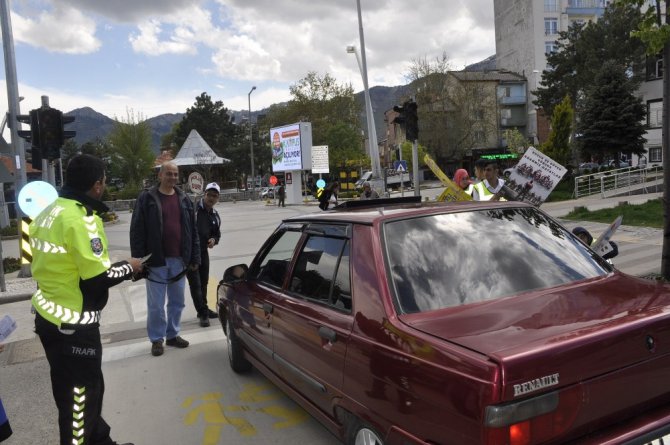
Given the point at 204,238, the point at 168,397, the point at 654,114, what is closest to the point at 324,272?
the point at 168,397

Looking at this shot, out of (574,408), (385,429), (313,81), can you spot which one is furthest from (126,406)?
(313,81)

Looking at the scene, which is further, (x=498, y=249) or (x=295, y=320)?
(x=295, y=320)

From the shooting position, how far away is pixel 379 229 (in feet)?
8.99

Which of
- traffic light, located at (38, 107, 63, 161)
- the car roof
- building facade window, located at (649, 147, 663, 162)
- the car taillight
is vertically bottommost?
the car taillight

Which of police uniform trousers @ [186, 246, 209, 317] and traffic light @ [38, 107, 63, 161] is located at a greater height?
traffic light @ [38, 107, 63, 161]

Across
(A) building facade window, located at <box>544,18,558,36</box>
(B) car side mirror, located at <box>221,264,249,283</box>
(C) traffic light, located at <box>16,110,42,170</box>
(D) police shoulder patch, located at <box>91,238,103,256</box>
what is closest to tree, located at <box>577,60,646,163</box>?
(C) traffic light, located at <box>16,110,42,170</box>

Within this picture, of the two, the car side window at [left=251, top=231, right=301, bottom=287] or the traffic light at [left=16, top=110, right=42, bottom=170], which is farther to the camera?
the traffic light at [left=16, top=110, right=42, bottom=170]

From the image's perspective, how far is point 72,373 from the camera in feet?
9.18

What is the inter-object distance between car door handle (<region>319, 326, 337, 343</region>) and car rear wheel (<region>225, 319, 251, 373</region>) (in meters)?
2.00

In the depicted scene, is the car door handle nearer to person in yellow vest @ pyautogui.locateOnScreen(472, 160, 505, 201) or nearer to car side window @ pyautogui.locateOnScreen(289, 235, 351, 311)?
car side window @ pyautogui.locateOnScreen(289, 235, 351, 311)

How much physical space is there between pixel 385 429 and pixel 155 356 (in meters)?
3.95

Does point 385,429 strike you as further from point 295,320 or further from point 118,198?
point 118,198

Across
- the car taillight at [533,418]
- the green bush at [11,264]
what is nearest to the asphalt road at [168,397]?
the car taillight at [533,418]

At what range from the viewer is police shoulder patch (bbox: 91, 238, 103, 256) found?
9.04 ft
